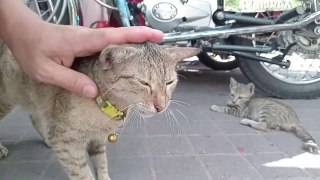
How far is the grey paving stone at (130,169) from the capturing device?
2509 millimetres

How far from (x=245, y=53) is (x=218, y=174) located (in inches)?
72.0

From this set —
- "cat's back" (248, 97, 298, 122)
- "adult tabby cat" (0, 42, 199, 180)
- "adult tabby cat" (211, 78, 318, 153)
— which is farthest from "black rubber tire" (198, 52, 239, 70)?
"adult tabby cat" (0, 42, 199, 180)

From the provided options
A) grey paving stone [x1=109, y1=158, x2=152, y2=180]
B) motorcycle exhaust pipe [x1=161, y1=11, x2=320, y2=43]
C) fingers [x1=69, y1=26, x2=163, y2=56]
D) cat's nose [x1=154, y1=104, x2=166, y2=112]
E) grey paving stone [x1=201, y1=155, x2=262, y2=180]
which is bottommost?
grey paving stone [x1=201, y1=155, x2=262, y2=180]

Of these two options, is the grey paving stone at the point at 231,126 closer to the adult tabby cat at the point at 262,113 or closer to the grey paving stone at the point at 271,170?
the adult tabby cat at the point at 262,113

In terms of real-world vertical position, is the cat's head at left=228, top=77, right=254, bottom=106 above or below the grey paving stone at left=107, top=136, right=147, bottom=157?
below

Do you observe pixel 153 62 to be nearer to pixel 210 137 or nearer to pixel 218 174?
pixel 218 174

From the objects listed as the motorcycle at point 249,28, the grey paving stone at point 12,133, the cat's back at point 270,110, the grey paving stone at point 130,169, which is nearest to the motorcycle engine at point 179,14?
the motorcycle at point 249,28

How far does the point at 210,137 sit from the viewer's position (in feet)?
10.3

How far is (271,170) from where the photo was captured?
2.58 m

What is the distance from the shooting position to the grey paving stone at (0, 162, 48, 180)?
2516 millimetres

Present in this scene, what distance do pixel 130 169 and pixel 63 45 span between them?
1119mm

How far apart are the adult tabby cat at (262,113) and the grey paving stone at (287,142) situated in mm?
48

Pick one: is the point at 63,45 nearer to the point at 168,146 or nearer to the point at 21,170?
the point at 21,170

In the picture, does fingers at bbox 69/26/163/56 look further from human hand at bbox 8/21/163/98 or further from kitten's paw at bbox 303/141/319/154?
kitten's paw at bbox 303/141/319/154
